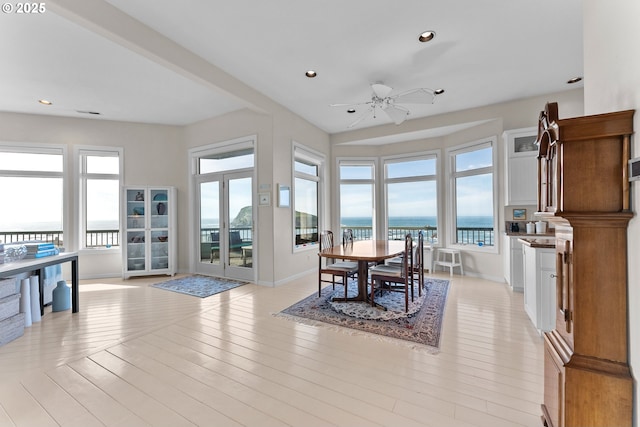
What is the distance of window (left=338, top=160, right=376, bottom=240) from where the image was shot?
6.40m

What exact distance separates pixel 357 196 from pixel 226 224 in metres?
3.04

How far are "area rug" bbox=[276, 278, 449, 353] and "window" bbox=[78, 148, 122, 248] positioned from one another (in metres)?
4.36

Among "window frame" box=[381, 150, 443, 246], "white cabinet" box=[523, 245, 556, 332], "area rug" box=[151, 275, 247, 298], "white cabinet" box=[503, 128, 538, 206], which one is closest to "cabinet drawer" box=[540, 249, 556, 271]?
"white cabinet" box=[523, 245, 556, 332]

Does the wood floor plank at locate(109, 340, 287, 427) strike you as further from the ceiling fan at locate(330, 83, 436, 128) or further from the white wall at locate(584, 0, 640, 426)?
the ceiling fan at locate(330, 83, 436, 128)

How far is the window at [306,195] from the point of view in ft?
17.4

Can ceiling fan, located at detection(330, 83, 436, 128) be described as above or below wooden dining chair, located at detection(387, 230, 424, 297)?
above

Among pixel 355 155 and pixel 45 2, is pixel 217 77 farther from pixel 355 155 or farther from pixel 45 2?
pixel 355 155

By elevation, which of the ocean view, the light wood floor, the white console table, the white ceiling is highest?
the white ceiling

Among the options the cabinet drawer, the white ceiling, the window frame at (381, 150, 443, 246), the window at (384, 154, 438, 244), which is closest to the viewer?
the white ceiling

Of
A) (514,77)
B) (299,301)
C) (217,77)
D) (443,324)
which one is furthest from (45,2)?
(514,77)

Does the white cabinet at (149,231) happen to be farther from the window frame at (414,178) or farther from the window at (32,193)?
the window frame at (414,178)

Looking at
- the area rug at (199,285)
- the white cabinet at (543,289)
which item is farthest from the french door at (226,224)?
the white cabinet at (543,289)

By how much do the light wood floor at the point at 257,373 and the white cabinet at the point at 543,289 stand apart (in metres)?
0.19

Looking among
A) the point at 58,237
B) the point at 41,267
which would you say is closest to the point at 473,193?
the point at 41,267
